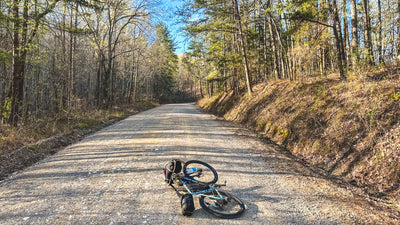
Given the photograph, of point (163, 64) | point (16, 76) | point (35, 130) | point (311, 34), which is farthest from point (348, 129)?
point (163, 64)

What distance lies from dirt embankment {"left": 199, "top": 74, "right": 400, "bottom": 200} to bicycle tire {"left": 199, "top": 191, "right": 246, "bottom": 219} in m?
2.54

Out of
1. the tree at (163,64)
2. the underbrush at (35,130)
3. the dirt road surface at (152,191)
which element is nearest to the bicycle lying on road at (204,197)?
the dirt road surface at (152,191)

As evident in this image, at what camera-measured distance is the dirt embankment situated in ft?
14.0

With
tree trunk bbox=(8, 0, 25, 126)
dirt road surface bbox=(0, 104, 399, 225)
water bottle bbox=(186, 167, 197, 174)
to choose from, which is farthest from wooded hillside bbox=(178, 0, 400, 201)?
tree trunk bbox=(8, 0, 25, 126)

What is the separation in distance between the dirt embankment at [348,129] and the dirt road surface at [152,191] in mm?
679

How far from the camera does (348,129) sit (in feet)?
18.2

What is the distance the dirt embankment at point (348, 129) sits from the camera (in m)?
4.27

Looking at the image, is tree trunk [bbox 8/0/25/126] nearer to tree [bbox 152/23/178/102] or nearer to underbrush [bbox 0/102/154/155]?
underbrush [bbox 0/102/154/155]

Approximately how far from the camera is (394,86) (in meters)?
5.70

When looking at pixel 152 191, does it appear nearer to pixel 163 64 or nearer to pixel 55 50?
pixel 55 50

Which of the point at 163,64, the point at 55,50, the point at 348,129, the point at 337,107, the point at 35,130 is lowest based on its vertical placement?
the point at 348,129

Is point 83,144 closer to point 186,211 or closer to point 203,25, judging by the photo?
point 186,211

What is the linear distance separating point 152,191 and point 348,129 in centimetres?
501

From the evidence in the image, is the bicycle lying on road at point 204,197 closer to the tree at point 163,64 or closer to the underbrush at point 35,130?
the underbrush at point 35,130
